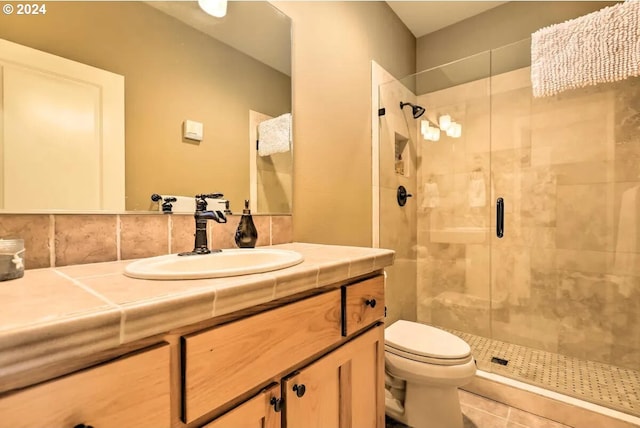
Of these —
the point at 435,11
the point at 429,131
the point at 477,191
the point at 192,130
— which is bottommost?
the point at 477,191

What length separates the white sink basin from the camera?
60 cm

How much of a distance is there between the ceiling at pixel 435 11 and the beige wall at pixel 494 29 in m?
0.06

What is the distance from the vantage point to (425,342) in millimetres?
1407

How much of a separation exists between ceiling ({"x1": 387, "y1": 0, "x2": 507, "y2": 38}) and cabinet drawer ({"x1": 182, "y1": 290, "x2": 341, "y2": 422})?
229cm

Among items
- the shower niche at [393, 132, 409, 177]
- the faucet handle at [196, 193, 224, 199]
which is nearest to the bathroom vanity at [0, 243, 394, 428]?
the faucet handle at [196, 193, 224, 199]

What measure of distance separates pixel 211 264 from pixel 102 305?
50cm

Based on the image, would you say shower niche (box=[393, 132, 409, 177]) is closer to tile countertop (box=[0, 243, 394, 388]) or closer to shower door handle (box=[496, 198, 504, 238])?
shower door handle (box=[496, 198, 504, 238])

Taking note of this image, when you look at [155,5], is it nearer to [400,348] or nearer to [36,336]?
[36,336]

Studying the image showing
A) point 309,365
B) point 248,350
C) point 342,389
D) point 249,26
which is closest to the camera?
point 248,350

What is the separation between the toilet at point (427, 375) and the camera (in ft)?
4.18

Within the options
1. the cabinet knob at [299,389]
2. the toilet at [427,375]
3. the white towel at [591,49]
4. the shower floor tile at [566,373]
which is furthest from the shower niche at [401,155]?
the cabinet knob at [299,389]

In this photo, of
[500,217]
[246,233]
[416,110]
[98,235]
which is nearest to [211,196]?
[246,233]

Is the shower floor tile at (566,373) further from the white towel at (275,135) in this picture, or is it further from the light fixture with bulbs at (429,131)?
the white towel at (275,135)

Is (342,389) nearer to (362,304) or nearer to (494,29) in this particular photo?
(362,304)
